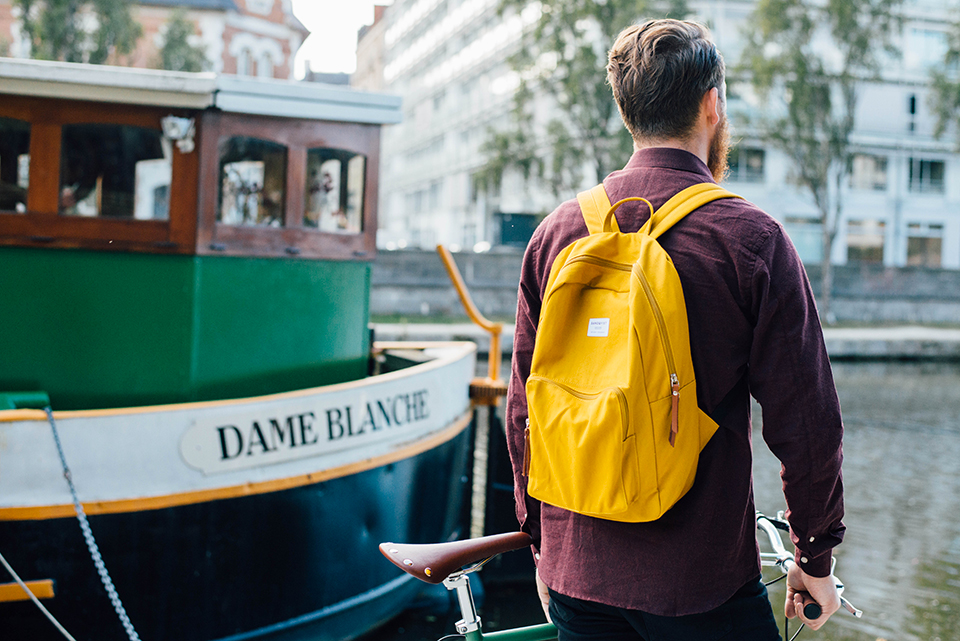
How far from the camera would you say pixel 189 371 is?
4652 millimetres

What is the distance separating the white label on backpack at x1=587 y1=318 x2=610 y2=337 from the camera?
5.25 feet

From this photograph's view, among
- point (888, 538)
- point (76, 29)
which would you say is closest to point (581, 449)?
point (888, 538)

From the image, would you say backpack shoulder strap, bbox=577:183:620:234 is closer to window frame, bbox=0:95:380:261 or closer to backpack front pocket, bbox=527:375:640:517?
backpack front pocket, bbox=527:375:640:517

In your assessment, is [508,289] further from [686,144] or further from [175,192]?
[686,144]

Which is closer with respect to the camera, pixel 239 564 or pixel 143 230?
pixel 239 564

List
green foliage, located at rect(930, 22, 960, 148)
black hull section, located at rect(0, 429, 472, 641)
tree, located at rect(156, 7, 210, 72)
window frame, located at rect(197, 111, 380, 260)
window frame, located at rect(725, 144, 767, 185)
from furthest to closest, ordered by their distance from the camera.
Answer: window frame, located at rect(725, 144, 767, 185) → green foliage, located at rect(930, 22, 960, 148) → tree, located at rect(156, 7, 210, 72) → window frame, located at rect(197, 111, 380, 260) → black hull section, located at rect(0, 429, 472, 641)

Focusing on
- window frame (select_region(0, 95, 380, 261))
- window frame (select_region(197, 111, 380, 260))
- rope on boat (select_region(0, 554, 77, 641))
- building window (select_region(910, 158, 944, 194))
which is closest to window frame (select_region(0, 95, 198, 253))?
window frame (select_region(0, 95, 380, 261))

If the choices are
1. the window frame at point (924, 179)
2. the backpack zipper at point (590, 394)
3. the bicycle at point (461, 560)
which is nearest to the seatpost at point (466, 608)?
the bicycle at point (461, 560)

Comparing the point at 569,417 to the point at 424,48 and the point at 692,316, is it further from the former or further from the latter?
the point at 424,48

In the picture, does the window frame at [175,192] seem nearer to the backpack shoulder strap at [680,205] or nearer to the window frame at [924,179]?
the backpack shoulder strap at [680,205]

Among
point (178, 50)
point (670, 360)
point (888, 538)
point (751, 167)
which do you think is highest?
point (178, 50)

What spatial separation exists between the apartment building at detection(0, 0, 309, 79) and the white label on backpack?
42752mm

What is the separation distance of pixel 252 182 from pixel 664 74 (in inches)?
146

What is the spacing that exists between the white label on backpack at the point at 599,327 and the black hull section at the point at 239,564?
122 inches
